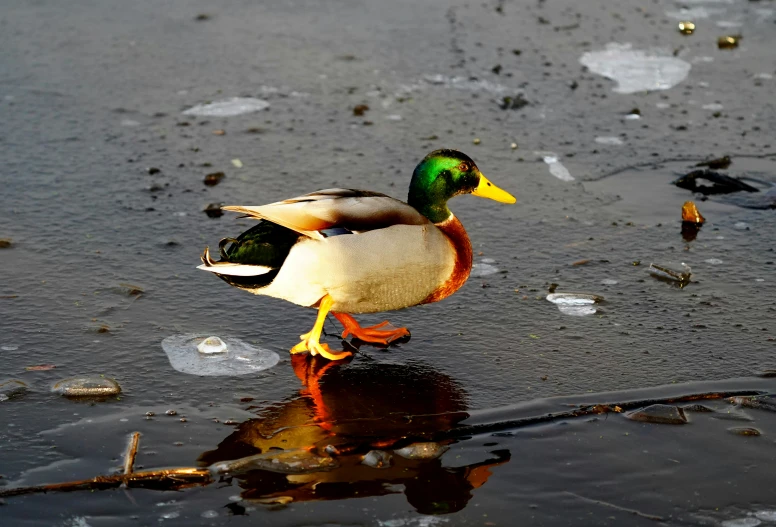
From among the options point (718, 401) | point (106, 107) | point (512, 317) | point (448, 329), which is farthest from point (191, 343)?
point (106, 107)

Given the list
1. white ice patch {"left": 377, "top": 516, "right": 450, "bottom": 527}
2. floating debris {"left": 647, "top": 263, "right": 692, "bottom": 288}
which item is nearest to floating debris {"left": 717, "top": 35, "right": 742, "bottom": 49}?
floating debris {"left": 647, "top": 263, "right": 692, "bottom": 288}

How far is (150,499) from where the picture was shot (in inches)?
113

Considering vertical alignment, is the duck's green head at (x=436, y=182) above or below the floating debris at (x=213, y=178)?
above

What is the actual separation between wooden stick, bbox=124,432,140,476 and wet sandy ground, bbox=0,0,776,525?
0.21ft

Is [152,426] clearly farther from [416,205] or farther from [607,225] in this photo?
[607,225]

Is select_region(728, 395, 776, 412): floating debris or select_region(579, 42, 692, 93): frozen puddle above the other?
select_region(579, 42, 692, 93): frozen puddle

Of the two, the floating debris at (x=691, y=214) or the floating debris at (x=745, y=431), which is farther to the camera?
the floating debris at (x=691, y=214)

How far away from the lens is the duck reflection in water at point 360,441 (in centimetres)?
294

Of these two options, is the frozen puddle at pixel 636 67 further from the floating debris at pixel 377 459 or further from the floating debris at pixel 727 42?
the floating debris at pixel 377 459

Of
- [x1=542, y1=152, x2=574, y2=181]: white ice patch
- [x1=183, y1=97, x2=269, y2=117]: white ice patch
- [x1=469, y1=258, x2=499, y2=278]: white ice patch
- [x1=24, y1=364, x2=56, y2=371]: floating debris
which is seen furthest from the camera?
[x1=183, y1=97, x2=269, y2=117]: white ice patch

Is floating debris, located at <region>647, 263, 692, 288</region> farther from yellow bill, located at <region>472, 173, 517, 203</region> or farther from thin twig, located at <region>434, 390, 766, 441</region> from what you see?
thin twig, located at <region>434, 390, 766, 441</region>

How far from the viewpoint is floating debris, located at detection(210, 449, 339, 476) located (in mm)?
3021

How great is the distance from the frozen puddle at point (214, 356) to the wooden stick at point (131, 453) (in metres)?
0.53

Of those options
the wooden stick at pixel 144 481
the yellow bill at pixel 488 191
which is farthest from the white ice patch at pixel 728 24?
the wooden stick at pixel 144 481
